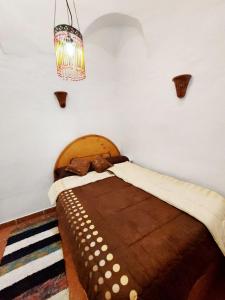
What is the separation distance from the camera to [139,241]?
3.37 feet

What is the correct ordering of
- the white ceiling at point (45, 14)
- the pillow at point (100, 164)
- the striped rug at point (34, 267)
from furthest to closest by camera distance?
the pillow at point (100, 164), the white ceiling at point (45, 14), the striped rug at point (34, 267)

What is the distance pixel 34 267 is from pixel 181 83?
7.80 ft

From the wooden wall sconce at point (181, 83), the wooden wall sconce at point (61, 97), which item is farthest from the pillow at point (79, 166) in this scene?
the wooden wall sconce at point (181, 83)

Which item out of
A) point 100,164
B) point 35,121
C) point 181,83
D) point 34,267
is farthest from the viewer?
point 100,164

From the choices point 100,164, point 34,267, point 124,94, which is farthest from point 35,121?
point 34,267

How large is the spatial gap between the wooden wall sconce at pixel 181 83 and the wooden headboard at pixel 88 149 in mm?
1430

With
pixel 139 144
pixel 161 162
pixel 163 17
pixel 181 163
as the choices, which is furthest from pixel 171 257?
pixel 163 17

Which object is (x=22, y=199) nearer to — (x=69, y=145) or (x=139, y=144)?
(x=69, y=145)

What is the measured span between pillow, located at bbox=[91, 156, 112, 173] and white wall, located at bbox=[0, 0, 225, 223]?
0.51 metres

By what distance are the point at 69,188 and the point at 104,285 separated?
1.18m

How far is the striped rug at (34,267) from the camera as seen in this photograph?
4.25ft

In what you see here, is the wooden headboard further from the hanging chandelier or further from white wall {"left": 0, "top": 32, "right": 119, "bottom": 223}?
the hanging chandelier

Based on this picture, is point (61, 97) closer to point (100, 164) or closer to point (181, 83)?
point (100, 164)

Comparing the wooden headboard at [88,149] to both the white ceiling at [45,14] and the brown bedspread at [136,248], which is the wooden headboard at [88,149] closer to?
the brown bedspread at [136,248]
